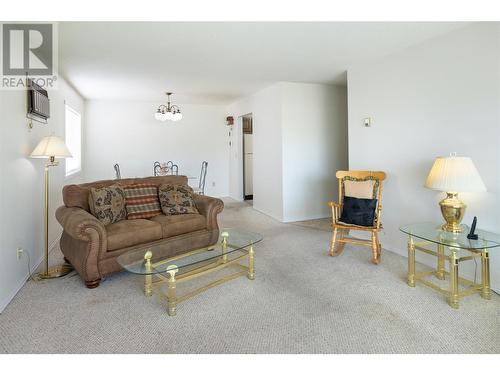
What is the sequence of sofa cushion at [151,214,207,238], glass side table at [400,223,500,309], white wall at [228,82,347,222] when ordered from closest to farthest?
glass side table at [400,223,500,309] < sofa cushion at [151,214,207,238] < white wall at [228,82,347,222]

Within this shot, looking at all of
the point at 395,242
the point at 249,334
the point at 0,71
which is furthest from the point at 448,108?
the point at 0,71

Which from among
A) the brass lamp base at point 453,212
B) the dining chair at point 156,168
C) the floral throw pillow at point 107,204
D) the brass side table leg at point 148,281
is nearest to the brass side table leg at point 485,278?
the brass lamp base at point 453,212

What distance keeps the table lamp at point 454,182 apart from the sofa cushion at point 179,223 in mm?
2216

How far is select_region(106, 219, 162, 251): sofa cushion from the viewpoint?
2.60 m

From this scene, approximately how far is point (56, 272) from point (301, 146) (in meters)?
3.71

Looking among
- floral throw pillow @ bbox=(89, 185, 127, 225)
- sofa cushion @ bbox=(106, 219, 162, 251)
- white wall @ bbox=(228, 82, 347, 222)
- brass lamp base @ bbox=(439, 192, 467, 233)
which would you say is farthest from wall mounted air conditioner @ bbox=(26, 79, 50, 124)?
brass lamp base @ bbox=(439, 192, 467, 233)

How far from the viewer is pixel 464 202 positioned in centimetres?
263

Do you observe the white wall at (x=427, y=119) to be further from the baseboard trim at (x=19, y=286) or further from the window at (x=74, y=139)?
the window at (x=74, y=139)

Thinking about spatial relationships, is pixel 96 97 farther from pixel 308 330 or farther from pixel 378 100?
pixel 308 330

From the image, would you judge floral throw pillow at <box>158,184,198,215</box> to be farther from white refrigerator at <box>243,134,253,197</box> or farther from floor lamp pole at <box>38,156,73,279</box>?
white refrigerator at <box>243,134,253,197</box>

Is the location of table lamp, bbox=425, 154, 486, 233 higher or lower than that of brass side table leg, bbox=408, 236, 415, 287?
higher

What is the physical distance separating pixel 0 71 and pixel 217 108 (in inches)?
204

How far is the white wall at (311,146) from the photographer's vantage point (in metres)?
4.82

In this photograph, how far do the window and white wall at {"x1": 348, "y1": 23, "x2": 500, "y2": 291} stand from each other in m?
4.71
